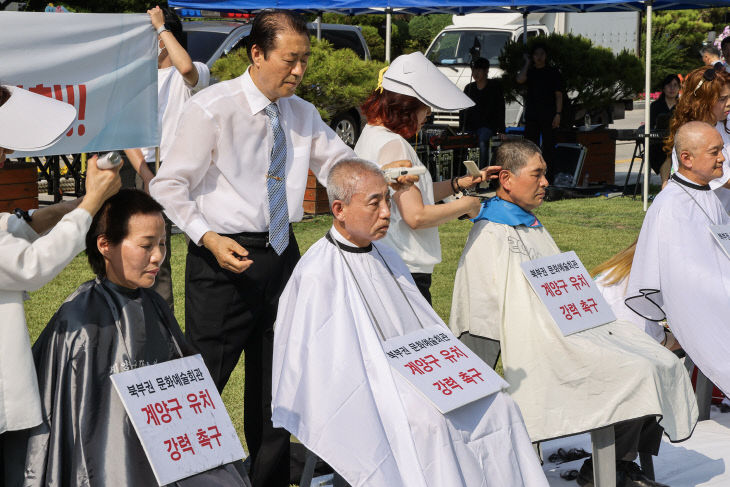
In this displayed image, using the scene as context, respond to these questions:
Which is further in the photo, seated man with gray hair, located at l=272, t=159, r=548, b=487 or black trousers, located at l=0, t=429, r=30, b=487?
seated man with gray hair, located at l=272, t=159, r=548, b=487

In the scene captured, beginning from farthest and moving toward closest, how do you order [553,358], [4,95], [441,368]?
[553,358] → [441,368] → [4,95]

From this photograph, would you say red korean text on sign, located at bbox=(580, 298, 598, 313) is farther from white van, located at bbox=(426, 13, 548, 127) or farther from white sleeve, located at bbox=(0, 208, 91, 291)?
white van, located at bbox=(426, 13, 548, 127)

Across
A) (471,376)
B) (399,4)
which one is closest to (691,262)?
(471,376)

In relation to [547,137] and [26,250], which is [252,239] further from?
[547,137]

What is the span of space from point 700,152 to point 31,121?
11.7ft

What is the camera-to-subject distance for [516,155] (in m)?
4.56

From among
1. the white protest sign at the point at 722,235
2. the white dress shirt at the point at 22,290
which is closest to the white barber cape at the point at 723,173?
the white protest sign at the point at 722,235

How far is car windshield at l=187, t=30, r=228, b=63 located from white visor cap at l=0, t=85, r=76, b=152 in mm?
11728

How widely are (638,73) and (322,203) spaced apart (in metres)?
6.18

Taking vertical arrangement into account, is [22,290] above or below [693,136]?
below

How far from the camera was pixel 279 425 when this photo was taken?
3.59 m

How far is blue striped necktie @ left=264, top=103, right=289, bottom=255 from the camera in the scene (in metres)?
4.02

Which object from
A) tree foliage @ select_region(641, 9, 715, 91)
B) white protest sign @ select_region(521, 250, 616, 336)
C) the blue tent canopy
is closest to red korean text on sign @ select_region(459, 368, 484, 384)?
→ white protest sign @ select_region(521, 250, 616, 336)

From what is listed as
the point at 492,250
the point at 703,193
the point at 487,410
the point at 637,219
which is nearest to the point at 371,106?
the point at 492,250
